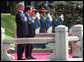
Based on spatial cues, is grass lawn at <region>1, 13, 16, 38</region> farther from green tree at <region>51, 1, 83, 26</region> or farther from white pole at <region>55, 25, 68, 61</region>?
white pole at <region>55, 25, 68, 61</region>

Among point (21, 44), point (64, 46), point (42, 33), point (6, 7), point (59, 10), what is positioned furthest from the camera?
point (6, 7)

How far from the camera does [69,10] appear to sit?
20.3 m

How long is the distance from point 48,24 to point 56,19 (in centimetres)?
54

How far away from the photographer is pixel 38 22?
58.9ft

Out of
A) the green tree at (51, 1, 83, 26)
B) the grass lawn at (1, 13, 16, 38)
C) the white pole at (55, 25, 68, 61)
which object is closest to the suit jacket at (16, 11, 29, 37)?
the white pole at (55, 25, 68, 61)

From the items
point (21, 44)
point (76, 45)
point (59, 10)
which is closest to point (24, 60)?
point (21, 44)

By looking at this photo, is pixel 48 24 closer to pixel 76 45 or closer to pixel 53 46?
pixel 76 45

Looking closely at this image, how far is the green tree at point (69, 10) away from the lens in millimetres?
20062

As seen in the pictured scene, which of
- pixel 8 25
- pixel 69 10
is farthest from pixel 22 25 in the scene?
pixel 8 25

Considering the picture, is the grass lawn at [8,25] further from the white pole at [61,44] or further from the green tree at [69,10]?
the white pole at [61,44]

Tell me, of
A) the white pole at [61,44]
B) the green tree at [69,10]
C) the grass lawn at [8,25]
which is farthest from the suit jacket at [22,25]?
the grass lawn at [8,25]

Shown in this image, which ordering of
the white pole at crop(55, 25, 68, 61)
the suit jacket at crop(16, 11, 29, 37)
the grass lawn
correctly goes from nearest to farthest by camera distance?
the white pole at crop(55, 25, 68, 61)
the suit jacket at crop(16, 11, 29, 37)
the grass lawn

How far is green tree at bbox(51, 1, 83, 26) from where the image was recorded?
2006 cm

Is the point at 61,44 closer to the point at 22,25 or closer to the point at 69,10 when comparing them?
the point at 22,25
